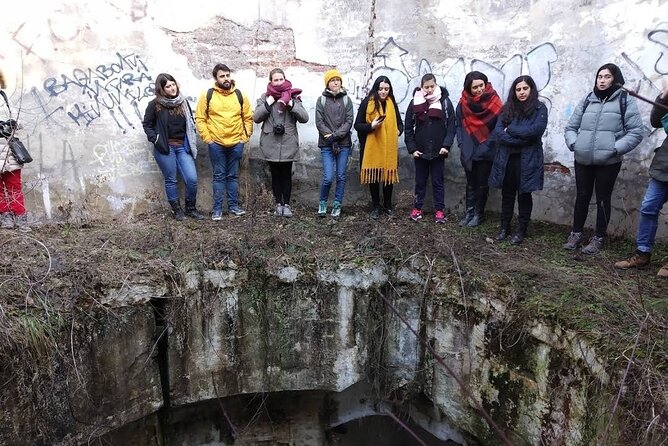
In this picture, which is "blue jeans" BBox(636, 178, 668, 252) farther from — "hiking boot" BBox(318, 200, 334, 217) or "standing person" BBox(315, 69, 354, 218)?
"hiking boot" BBox(318, 200, 334, 217)

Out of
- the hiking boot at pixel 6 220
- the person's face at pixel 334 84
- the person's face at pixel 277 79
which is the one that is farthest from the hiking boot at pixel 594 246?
the hiking boot at pixel 6 220

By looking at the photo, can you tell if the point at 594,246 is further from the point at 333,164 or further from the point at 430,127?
the point at 333,164

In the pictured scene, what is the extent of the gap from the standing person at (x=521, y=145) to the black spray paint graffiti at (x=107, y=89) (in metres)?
3.64

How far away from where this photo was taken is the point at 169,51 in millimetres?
5195

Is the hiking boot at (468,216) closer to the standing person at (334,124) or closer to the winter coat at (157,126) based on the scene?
the standing person at (334,124)

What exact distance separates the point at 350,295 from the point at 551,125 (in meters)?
2.73

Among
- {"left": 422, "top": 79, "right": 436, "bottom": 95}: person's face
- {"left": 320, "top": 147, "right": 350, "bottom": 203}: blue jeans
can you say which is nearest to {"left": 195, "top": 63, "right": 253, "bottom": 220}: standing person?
{"left": 320, "top": 147, "right": 350, "bottom": 203}: blue jeans

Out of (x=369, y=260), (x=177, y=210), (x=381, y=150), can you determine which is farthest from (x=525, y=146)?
(x=177, y=210)

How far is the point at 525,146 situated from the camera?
4270 mm

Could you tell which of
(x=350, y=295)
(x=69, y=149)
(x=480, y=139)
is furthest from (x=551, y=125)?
(x=69, y=149)

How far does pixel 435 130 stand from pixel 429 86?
Answer: 0.44m

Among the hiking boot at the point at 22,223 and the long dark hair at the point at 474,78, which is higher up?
the long dark hair at the point at 474,78

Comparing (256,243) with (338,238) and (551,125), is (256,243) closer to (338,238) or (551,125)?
(338,238)

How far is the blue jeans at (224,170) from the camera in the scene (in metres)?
5.10
